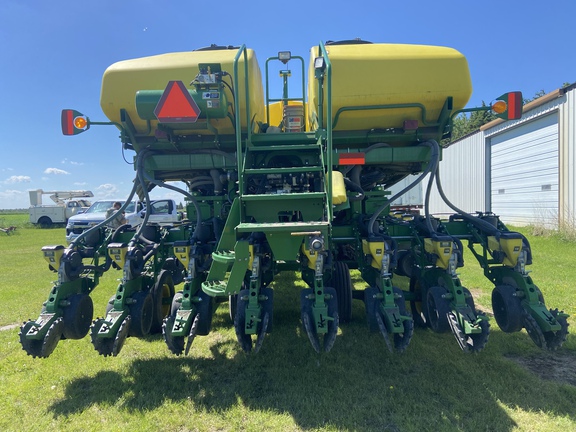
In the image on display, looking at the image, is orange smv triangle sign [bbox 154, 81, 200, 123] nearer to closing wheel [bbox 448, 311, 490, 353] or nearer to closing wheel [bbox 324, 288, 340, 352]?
closing wheel [bbox 324, 288, 340, 352]

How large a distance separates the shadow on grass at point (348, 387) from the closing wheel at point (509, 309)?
360mm

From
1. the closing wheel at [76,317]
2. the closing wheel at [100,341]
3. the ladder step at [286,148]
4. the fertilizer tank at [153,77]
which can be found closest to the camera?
the closing wheel at [100,341]

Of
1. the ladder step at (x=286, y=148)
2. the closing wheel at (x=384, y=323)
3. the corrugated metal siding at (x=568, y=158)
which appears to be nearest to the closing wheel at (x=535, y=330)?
the closing wheel at (x=384, y=323)

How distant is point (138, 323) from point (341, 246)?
8.82 ft

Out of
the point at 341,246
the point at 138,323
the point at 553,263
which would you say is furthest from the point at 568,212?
the point at 138,323

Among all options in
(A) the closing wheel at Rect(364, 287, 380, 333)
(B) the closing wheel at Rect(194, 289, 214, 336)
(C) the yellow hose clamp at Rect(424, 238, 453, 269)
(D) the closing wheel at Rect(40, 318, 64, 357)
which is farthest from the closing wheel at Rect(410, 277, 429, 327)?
(D) the closing wheel at Rect(40, 318, 64, 357)

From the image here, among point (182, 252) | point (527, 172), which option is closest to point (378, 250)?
point (182, 252)

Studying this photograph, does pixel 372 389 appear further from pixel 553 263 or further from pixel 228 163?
pixel 553 263

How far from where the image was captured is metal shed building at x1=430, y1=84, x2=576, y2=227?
10891mm

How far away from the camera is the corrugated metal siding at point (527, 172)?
1172 centimetres

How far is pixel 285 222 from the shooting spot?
128 inches

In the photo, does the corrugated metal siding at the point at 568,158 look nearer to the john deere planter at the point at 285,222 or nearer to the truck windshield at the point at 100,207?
the john deere planter at the point at 285,222

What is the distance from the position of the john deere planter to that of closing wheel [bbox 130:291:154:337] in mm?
15

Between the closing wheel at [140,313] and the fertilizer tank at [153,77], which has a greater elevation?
the fertilizer tank at [153,77]
